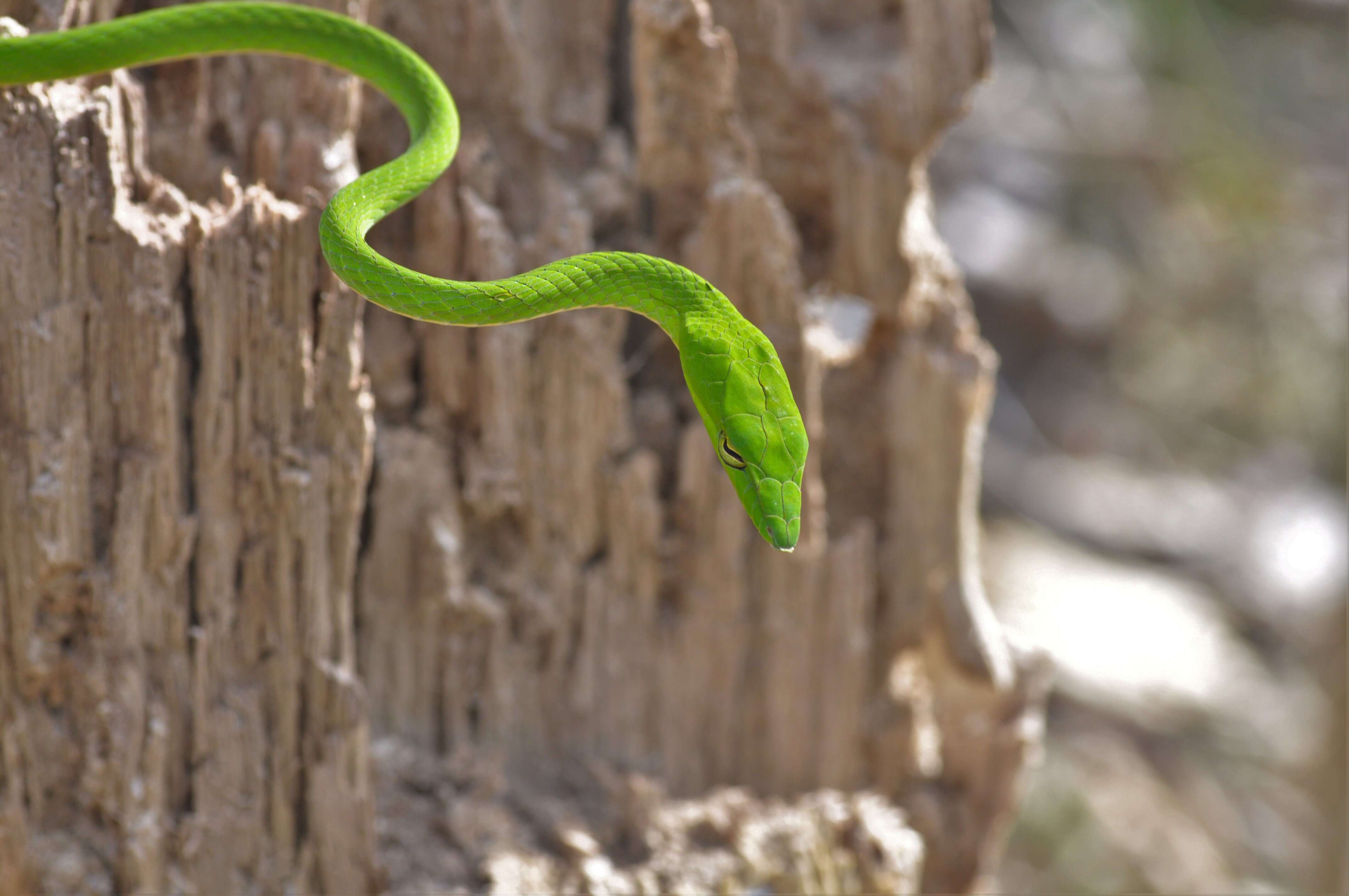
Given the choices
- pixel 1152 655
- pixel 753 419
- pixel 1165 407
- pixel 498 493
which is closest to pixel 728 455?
pixel 753 419

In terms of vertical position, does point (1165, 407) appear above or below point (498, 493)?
below

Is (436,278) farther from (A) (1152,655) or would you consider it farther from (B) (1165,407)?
(B) (1165,407)

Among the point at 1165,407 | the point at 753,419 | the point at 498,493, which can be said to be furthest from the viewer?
the point at 1165,407

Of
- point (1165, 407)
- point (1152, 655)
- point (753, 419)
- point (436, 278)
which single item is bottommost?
point (1152, 655)

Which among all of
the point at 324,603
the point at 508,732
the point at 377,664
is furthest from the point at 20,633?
the point at 508,732

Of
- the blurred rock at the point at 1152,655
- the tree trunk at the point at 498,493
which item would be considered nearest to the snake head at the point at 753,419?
the tree trunk at the point at 498,493

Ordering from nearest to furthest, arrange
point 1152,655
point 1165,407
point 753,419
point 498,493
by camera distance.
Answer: point 753,419 < point 498,493 < point 1152,655 < point 1165,407

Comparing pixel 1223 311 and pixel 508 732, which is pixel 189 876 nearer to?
pixel 508 732

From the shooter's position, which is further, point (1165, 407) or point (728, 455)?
point (1165, 407)
